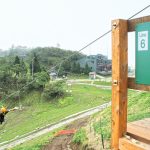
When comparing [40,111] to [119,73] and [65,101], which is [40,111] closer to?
[65,101]

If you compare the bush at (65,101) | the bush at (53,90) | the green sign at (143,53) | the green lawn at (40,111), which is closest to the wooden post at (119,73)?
the green sign at (143,53)

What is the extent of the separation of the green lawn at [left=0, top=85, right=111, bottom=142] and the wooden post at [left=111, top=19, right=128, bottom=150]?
18707 millimetres

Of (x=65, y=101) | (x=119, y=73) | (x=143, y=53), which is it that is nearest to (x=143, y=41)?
(x=143, y=53)

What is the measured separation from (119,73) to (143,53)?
0.39 m

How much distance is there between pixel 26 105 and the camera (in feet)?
106

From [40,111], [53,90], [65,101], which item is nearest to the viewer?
[40,111]

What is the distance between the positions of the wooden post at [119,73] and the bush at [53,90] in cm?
2891

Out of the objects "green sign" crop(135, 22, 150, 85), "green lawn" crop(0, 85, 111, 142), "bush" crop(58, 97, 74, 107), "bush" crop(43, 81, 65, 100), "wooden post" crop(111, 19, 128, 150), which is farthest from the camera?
"bush" crop(43, 81, 65, 100)

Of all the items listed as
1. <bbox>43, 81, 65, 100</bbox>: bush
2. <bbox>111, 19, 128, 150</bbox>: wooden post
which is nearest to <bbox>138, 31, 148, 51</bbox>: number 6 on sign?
<bbox>111, 19, 128, 150</bbox>: wooden post

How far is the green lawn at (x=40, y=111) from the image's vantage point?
2361 cm

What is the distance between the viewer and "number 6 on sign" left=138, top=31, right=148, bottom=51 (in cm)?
332

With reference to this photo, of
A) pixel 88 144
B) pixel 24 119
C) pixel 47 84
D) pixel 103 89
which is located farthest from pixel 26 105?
pixel 88 144

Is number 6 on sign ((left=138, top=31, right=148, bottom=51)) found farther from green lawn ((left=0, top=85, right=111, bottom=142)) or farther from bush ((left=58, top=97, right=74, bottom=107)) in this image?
bush ((left=58, top=97, right=74, bottom=107))

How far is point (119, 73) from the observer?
359cm
